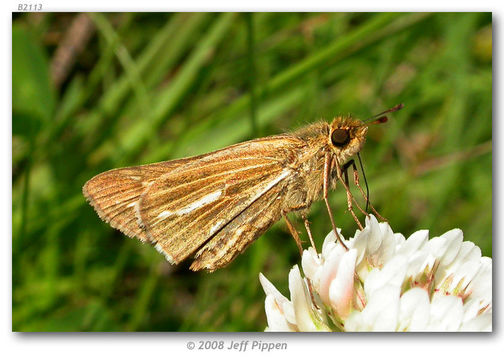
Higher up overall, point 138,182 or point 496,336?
point 138,182

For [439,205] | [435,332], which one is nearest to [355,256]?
[435,332]

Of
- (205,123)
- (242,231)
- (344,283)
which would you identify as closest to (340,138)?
(242,231)

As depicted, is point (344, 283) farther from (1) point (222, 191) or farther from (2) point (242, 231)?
(1) point (222, 191)

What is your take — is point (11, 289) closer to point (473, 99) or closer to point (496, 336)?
point (496, 336)

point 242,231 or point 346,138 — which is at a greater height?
point 346,138

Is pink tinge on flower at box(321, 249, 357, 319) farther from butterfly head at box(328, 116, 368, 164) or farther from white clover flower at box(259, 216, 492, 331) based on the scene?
butterfly head at box(328, 116, 368, 164)

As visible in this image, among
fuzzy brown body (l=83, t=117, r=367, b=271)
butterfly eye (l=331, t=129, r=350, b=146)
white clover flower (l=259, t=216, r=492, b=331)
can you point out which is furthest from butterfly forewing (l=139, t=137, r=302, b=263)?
white clover flower (l=259, t=216, r=492, b=331)

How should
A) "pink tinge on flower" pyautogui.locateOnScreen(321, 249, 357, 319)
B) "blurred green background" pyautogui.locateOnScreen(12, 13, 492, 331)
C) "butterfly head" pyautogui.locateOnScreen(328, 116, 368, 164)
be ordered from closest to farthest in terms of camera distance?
"pink tinge on flower" pyautogui.locateOnScreen(321, 249, 357, 319) < "butterfly head" pyautogui.locateOnScreen(328, 116, 368, 164) < "blurred green background" pyautogui.locateOnScreen(12, 13, 492, 331)
